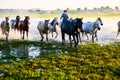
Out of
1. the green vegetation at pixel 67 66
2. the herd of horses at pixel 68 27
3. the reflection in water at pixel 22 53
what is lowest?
the green vegetation at pixel 67 66

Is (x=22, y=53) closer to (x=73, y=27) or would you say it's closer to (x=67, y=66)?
(x=73, y=27)

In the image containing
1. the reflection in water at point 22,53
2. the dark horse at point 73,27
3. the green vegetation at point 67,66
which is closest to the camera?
the green vegetation at point 67,66

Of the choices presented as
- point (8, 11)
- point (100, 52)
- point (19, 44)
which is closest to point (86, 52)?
point (100, 52)

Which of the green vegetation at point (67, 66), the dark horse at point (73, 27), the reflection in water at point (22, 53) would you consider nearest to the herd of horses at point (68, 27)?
the dark horse at point (73, 27)

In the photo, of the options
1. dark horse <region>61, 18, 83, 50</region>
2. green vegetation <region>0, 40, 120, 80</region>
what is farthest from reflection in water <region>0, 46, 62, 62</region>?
dark horse <region>61, 18, 83, 50</region>

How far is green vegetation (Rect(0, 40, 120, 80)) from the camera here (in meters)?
17.5

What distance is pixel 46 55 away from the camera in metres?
24.2

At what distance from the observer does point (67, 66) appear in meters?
20.0

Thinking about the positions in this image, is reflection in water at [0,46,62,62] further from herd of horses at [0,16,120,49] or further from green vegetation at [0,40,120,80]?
herd of horses at [0,16,120,49]

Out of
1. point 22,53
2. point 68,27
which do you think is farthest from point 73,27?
point 22,53

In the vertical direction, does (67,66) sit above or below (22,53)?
below

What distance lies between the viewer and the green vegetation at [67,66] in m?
17.5

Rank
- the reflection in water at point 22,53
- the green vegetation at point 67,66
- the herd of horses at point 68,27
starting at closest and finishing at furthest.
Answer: the green vegetation at point 67,66 → the reflection in water at point 22,53 → the herd of horses at point 68,27

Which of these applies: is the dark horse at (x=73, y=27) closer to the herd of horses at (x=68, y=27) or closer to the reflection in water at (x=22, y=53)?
the herd of horses at (x=68, y=27)
